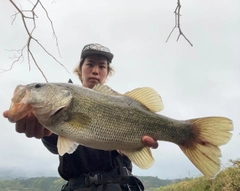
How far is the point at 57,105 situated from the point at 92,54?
213cm

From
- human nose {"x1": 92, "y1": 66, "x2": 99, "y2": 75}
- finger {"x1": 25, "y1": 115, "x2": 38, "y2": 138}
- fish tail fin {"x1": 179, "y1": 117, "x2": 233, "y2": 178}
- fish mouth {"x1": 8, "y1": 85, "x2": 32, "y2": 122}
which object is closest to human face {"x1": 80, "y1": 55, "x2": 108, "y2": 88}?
human nose {"x1": 92, "y1": 66, "x2": 99, "y2": 75}

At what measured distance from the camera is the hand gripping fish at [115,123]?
10.1 feet

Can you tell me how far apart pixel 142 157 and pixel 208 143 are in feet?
2.39

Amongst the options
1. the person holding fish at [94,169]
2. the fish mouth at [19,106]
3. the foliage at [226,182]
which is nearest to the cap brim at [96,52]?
the person holding fish at [94,169]

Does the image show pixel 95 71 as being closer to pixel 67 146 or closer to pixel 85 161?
pixel 85 161

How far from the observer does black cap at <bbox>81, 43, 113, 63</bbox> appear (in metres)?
5.05

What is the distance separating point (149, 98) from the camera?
346 centimetres

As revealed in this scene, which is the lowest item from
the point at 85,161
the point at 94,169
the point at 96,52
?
the point at 94,169

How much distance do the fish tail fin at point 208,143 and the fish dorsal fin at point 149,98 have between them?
0.44 meters

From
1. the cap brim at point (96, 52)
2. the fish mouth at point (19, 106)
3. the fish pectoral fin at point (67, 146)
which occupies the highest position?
the cap brim at point (96, 52)

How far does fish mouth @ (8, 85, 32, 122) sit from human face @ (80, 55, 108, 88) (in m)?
1.78

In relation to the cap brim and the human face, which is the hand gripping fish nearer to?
the human face

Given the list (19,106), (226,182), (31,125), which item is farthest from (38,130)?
(226,182)

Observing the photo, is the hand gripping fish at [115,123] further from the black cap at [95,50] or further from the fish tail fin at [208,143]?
the black cap at [95,50]
